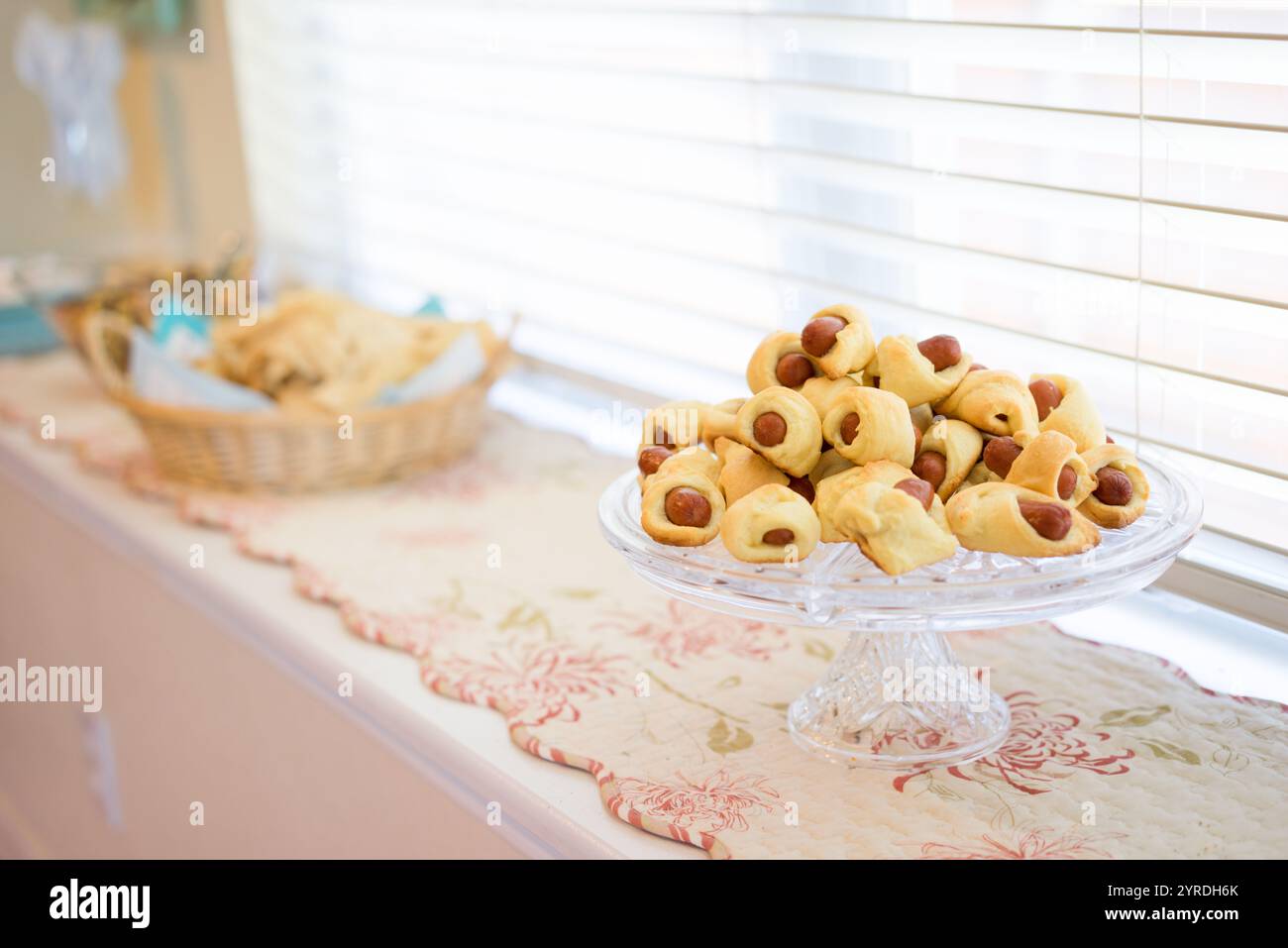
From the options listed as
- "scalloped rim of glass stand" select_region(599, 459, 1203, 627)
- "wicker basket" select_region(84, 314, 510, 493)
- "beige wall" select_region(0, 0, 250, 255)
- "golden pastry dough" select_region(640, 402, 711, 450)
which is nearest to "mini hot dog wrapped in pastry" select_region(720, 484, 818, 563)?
"scalloped rim of glass stand" select_region(599, 459, 1203, 627)

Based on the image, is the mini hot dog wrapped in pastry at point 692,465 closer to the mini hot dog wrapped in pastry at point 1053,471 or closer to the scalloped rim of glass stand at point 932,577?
the scalloped rim of glass stand at point 932,577

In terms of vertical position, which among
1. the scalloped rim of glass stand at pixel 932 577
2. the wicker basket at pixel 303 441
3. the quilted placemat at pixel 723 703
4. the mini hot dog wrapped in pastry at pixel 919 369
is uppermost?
the mini hot dog wrapped in pastry at pixel 919 369

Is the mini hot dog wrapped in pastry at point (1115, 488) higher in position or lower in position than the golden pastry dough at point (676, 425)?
lower

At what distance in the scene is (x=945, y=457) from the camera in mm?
670

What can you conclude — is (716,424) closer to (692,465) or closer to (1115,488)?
(692,465)

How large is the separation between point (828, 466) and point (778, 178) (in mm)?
522

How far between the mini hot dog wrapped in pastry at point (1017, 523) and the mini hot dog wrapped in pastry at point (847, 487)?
0.01m

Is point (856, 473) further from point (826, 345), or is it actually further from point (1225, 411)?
point (1225, 411)

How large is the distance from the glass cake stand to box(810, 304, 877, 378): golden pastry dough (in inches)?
3.6

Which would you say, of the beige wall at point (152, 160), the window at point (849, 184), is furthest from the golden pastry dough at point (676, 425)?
the beige wall at point (152, 160)

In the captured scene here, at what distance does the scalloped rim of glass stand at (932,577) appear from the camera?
2.00 ft

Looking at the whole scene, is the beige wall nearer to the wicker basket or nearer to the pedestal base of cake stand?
the wicker basket

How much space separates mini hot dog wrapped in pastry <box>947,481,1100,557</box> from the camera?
24.0 inches
